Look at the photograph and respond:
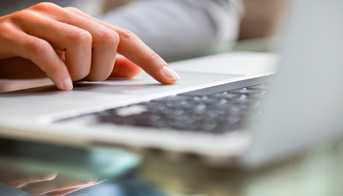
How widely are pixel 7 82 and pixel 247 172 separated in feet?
1.68

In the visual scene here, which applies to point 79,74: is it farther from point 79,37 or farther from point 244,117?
point 244,117

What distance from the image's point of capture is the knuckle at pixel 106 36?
0.63 m

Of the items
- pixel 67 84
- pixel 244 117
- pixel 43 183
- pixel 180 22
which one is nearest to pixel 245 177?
pixel 244 117

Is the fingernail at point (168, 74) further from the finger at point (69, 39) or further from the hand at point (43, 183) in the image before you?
the hand at point (43, 183)

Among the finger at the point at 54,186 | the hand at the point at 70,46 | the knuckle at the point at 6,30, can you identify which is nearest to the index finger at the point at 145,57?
the hand at the point at 70,46

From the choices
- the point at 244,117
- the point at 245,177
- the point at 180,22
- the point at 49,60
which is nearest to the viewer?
the point at 245,177

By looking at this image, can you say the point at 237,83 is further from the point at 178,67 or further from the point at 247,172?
the point at 247,172

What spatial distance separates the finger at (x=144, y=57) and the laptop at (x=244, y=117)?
16cm

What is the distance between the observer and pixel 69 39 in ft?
2.02

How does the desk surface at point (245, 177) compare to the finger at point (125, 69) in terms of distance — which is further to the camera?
the finger at point (125, 69)

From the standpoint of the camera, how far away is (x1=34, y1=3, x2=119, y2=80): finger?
63cm

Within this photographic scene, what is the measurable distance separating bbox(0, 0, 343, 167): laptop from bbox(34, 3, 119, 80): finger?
17 centimetres

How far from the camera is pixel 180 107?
433mm

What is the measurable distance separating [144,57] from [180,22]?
659 mm
